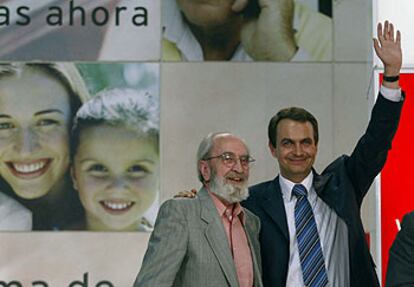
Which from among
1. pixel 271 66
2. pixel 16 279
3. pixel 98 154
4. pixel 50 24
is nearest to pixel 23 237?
pixel 16 279

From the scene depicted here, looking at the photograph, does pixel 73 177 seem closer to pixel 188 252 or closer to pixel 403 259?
pixel 188 252

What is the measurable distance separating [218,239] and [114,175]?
283cm

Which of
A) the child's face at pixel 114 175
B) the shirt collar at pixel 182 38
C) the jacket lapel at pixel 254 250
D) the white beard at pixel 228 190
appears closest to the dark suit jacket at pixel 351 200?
the jacket lapel at pixel 254 250

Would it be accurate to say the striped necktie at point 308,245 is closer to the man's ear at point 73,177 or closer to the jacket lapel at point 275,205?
the jacket lapel at point 275,205

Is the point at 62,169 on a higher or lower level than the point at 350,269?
higher

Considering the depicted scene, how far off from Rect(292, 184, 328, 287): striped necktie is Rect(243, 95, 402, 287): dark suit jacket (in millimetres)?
76

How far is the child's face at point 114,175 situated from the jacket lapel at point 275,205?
2.27 m

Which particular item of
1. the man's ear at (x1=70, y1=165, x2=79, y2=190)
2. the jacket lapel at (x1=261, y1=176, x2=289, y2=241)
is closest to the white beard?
the jacket lapel at (x1=261, y1=176, x2=289, y2=241)

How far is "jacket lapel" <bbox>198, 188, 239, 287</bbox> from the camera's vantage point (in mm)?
5227

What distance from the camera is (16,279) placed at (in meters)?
7.98

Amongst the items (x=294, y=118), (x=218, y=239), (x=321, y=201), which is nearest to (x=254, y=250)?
(x=218, y=239)

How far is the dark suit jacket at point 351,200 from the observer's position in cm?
551

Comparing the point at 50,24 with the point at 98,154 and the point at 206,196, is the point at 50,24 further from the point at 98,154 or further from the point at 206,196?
the point at 206,196

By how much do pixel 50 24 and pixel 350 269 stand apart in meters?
3.59
